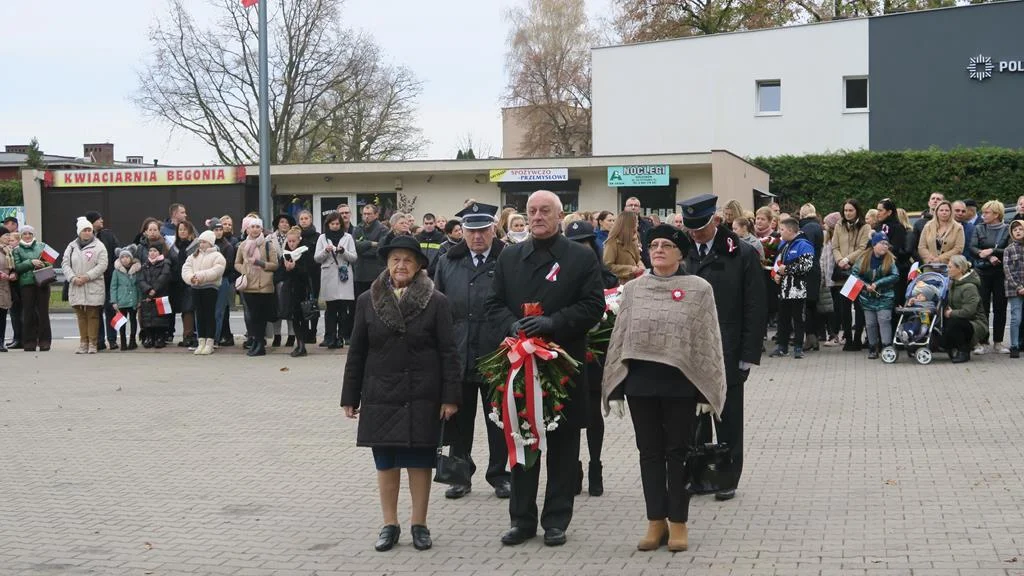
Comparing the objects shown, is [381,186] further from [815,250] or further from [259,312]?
[815,250]

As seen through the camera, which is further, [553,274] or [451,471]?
[451,471]

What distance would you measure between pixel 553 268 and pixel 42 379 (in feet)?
34.6

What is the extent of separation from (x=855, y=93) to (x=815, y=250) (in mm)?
27242

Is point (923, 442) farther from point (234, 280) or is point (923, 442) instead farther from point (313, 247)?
point (234, 280)

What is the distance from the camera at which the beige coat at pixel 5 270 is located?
1855 centimetres

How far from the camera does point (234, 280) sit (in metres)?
18.5

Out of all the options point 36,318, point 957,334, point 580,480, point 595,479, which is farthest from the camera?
point 36,318

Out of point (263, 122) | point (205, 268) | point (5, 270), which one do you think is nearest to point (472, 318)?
point (205, 268)

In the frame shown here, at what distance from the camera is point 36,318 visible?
1923 centimetres

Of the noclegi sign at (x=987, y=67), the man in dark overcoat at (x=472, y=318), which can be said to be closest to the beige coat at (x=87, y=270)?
the man in dark overcoat at (x=472, y=318)

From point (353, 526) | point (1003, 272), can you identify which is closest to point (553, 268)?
point (353, 526)

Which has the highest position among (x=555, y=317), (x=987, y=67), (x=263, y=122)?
(x=987, y=67)

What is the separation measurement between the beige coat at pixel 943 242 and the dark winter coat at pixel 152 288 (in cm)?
1068

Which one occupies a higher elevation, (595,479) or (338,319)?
Answer: (338,319)
